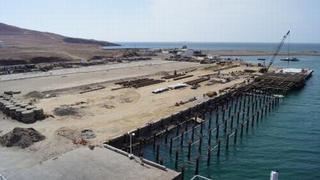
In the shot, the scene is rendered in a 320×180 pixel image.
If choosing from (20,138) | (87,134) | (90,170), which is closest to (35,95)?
(87,134)

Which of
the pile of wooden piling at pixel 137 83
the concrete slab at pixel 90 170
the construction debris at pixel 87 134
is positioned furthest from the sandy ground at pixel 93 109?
the concrete slab at pixel 90 170

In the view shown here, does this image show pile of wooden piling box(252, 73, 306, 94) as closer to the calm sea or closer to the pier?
the pier

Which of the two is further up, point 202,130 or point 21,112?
point 21,112

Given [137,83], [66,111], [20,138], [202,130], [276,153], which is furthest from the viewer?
[137,83]

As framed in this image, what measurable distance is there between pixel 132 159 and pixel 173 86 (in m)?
42.9

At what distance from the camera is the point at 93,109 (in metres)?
50.5

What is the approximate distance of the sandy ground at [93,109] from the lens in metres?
32.7

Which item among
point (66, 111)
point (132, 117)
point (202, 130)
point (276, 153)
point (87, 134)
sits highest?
point (66, 111)

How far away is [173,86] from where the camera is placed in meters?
70.4

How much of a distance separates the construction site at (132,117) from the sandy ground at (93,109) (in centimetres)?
9

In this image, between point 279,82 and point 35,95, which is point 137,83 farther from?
point 279,82

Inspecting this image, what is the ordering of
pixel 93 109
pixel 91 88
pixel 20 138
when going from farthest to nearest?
pixel 91 88 → pixel 93 109 → pixel 20 138

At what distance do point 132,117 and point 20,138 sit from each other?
15756 mm

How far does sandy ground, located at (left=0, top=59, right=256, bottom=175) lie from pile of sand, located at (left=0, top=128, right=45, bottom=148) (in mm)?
816
